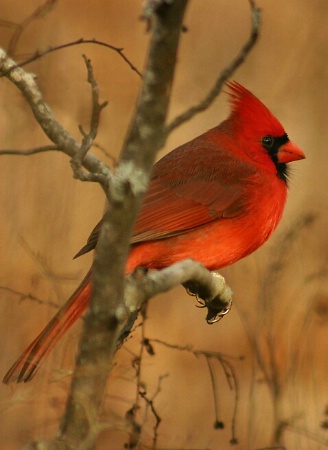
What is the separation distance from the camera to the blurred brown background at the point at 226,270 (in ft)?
12.6

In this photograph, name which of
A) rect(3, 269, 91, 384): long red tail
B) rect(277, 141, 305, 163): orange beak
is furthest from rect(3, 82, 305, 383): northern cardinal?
rect(3, 269, 91, 384): long red tail

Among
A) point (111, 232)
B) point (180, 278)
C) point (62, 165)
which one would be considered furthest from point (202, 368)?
point (111, 232)

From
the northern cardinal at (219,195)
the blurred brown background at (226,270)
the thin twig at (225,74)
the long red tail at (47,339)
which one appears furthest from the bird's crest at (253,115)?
the thin twig at (225,74)

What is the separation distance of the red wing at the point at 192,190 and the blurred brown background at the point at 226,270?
0.84 feet

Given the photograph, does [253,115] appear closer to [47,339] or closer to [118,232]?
[47,339]

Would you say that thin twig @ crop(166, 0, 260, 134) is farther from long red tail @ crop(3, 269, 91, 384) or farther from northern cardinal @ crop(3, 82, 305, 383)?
northern cardinal @ crop(3, 82, 305, 383)

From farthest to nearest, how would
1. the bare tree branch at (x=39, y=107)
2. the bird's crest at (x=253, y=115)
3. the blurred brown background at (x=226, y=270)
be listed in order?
the blurred brown background at (x=226, y=270)
the bird's crest at (x=253, y=115)
the bare tree branch at (x=39, y=107)

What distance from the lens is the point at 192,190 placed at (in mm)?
3303

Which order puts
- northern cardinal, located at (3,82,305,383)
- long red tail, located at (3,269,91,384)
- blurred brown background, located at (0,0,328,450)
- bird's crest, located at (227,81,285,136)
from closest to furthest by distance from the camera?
long red tail, located at (3,269,91,384), northern cardinal, located at (3,82,305,383), bird's crest, located at (227,81,285,136), blurred brown background, located at (0,0,328,450)

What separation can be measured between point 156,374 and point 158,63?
3.38m

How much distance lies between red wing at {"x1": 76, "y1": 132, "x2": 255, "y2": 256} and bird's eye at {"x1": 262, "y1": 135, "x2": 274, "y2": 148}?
12cm

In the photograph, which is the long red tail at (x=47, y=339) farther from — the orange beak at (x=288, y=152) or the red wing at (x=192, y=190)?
the orange beak at (x=288, y=152)

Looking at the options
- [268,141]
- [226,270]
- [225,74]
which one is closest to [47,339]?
[225,74]

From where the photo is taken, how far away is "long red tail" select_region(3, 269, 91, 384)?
2.54m
